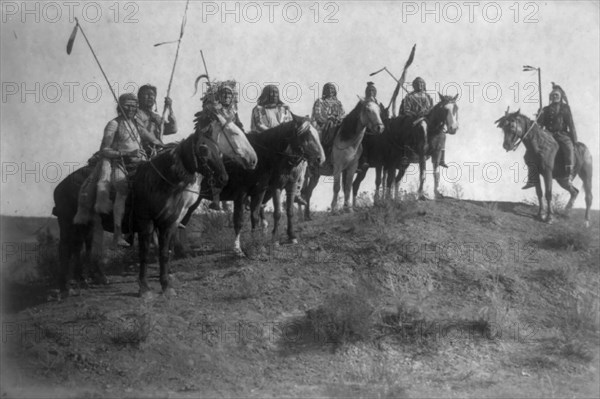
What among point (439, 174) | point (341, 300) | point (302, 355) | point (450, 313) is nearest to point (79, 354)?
point (302, 355)

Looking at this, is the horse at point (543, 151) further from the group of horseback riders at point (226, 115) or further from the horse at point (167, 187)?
the horse at point (167, 187)

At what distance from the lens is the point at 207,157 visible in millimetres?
11531

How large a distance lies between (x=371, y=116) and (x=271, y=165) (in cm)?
286

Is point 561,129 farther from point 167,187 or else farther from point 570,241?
point 167,187

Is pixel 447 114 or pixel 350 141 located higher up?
pixel 447 114

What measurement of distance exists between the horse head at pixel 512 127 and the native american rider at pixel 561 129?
577 mm

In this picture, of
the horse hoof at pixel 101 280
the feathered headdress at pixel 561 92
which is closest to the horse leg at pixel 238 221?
the horse hoof at pixel 101 280

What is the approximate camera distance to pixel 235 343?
429 inches

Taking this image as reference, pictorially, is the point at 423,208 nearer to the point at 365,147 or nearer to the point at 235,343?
the point at 365,147

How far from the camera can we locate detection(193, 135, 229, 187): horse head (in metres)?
11.5

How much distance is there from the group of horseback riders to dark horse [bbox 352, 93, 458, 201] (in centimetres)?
19

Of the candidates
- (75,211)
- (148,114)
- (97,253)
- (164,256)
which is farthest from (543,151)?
(75,211)

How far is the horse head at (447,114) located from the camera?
16203 millimetres

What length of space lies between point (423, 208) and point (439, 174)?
4.82 feet
